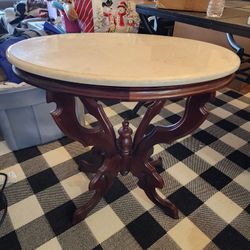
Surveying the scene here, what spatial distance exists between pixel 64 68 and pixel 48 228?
73 centimetres

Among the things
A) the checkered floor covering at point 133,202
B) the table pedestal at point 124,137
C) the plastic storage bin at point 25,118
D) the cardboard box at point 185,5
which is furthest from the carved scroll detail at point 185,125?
the cardboard box at point 185,5

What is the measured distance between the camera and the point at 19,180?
3.79ft

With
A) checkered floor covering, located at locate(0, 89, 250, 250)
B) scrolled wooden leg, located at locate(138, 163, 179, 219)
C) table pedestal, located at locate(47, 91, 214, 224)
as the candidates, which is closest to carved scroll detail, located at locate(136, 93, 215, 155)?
→ table pedestal, located at locate(47, 91, 214, 224)

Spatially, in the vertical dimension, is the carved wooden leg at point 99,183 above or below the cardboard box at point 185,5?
below

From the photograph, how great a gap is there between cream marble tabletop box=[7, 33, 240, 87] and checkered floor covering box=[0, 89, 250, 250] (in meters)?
0.70

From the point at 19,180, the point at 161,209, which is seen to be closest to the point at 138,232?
the point at 161,209

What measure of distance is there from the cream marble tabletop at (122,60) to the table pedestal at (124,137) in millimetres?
117

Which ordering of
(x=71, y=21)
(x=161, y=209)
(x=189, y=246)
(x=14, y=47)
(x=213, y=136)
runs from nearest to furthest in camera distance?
(x=14, y=47) → (x=189, y=246) → (x=161, y=209) → (x=71, y=21) → (x=213, y=136)

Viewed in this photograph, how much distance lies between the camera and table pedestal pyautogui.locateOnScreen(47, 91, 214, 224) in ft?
2.35

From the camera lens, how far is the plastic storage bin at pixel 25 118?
3.76 ft

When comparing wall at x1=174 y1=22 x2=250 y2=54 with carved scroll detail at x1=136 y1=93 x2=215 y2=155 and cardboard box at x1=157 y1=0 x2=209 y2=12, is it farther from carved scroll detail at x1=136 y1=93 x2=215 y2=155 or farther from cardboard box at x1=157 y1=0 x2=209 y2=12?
carved scroll detail at x1=136 y1=93 x2=215 y2=155

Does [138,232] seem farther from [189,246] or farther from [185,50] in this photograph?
[185,50]

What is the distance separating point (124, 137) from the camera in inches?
35.0

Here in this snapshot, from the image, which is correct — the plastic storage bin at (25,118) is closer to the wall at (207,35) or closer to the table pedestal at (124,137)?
the table pedestal at (124,137)
